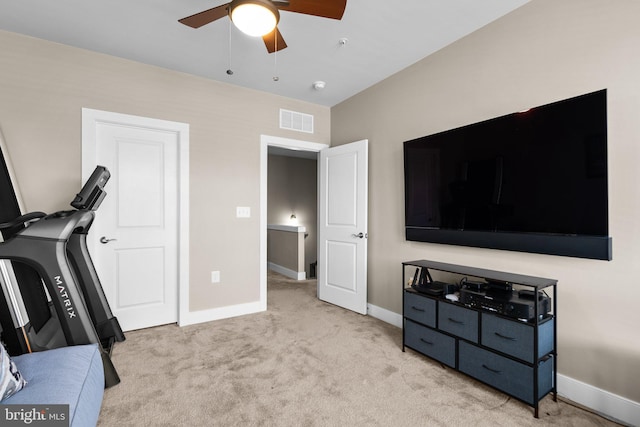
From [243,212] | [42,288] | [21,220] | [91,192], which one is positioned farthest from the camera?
[243,212]

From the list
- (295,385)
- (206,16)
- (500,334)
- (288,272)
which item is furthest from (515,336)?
(288,272)

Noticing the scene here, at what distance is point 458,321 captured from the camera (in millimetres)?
2207

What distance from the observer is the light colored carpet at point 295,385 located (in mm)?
1796

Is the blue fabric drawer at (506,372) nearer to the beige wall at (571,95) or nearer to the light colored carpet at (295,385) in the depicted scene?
the light colored carpet at (295,385)

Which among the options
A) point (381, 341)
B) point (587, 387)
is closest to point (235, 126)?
point (381, 341)

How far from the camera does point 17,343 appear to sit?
1.81 metres

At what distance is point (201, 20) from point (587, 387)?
3325mm

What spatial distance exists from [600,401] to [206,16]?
3.35 metres

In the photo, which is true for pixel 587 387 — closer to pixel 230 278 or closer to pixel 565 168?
pixel 565 168

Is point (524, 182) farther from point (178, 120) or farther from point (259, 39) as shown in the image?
point (178, 120)

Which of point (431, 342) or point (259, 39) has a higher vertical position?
point (259, 39)

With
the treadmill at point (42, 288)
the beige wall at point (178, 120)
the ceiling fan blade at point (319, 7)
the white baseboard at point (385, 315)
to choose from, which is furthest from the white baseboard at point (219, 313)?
the ceiling fan blade at point (319, 7)

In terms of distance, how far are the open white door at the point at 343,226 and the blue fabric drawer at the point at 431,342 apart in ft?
3.25

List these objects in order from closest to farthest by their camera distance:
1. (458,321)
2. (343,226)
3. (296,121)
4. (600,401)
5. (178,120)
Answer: (600,401), (458,321), (178,120), (343,226), (296,121)
